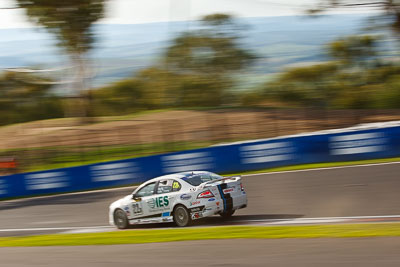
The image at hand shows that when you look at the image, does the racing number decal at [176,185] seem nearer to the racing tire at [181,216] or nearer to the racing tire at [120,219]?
the racing tire at [181,216]

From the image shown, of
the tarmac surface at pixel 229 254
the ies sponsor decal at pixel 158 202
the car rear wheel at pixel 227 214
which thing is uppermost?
the tarmac surface at pixel 229 254

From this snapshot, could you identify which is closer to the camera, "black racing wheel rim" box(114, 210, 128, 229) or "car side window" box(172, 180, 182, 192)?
"car side window" box(172, 180, 182, 192)

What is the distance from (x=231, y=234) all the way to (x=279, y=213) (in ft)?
12.2

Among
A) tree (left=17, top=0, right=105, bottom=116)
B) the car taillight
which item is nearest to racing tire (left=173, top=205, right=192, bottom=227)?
the car taillight

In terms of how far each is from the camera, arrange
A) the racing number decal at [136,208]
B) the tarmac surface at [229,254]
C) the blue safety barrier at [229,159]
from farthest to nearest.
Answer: the blue safety barrier at [229,159] → the racing number decal at [136,208] → the tarmac surface at [229,254]

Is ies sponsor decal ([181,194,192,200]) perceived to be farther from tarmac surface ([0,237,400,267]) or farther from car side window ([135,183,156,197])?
tarmac surface ([0,237,400,267])

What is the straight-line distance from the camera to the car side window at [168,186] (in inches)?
529

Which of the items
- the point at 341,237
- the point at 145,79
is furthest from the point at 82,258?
the point at 145,79

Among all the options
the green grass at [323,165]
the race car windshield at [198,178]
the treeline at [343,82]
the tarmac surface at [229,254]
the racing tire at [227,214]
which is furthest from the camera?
the treeline at [343,82]

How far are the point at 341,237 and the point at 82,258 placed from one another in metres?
4.20

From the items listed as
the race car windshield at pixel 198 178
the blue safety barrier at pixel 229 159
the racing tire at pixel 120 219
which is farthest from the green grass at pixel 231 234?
the blue safety barrier at pixel 229 159

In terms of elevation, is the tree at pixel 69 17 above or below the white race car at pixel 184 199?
above

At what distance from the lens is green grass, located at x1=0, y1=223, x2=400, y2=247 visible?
→ 9.72 metres

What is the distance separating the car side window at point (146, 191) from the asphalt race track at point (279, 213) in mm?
932
